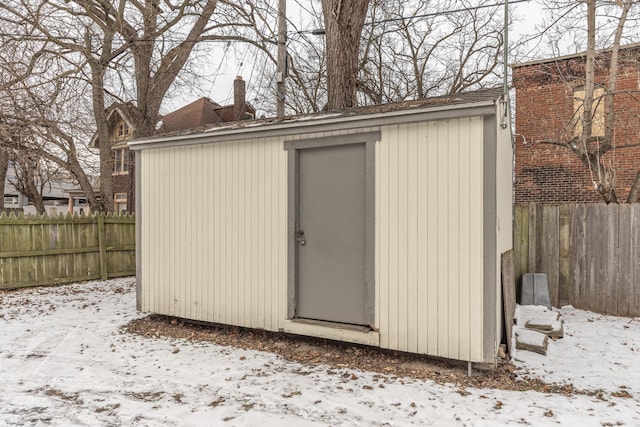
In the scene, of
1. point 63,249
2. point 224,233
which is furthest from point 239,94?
point 224,233

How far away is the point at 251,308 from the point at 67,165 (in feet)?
27.9

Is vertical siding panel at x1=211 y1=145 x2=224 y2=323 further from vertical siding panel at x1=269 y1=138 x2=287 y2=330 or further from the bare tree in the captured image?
the bare tree

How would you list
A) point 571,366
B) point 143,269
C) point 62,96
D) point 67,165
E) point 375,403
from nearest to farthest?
point 375,403
point 571,366
point 143,269
point 62,96
point 67,165

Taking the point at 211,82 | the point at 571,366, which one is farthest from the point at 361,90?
the point at 571,366

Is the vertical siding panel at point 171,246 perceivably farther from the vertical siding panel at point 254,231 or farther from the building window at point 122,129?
the building window at point 122,129

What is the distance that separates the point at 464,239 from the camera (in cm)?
355

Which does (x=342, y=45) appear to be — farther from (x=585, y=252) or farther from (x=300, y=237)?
(x=585, y=252)

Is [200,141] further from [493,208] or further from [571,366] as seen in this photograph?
[571,366]

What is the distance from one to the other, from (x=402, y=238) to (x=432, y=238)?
283mm

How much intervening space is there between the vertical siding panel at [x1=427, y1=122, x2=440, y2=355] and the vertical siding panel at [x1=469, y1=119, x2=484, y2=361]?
0.30 metres

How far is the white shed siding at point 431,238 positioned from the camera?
3.51 m

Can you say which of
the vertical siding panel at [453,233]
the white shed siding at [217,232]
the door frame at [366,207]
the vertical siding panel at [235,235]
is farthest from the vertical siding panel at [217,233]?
the vertical siding panel at [453,233]

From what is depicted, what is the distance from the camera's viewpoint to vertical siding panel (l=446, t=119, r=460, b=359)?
3.56m

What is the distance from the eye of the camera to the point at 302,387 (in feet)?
10.9
